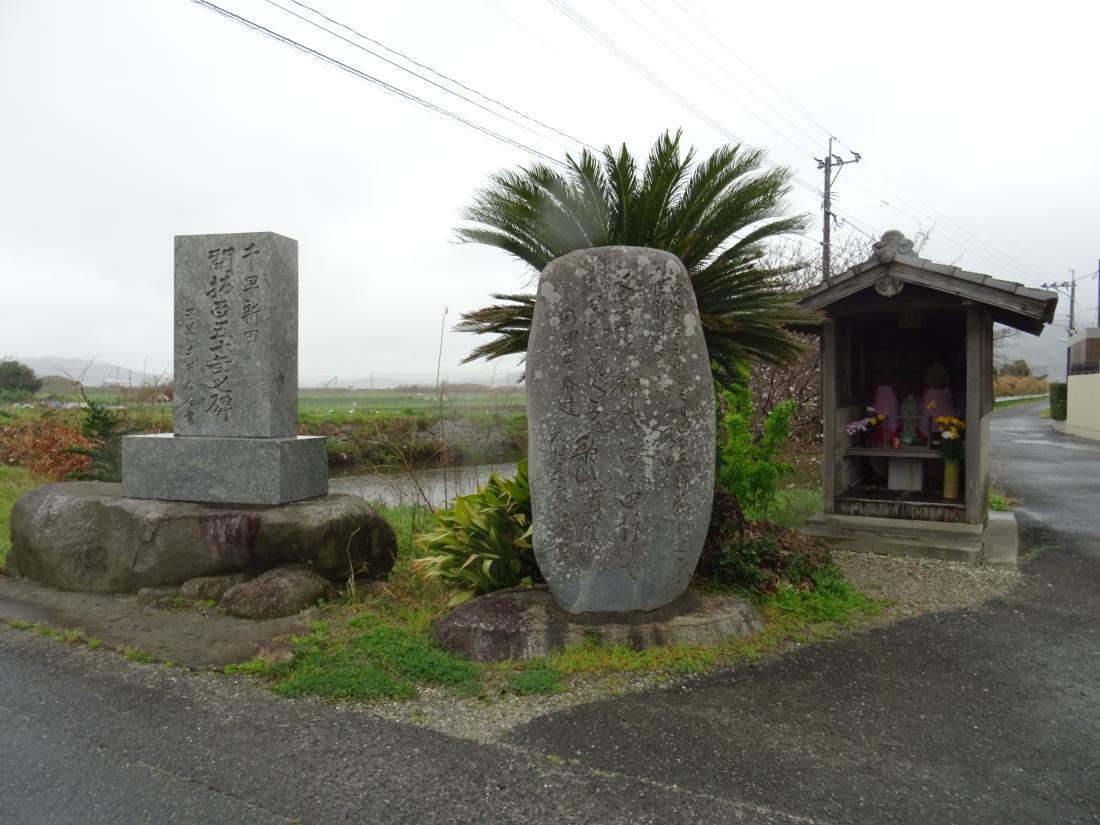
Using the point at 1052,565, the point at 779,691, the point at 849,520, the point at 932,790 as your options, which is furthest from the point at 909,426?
the point at 932,790

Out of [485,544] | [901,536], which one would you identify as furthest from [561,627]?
[901,536]

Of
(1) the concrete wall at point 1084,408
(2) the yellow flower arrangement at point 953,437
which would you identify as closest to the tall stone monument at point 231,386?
(2) the yellow flower arrangement at point 953,437

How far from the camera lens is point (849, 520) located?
295 inches

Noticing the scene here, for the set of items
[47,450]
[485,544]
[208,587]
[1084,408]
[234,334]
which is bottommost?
[208,587]

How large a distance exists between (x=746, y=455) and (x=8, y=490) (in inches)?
380

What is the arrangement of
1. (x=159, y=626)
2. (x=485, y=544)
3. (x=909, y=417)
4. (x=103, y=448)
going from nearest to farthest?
(x=159, y=626)
(x=485, y=544)
(x=909, y=417)
(x=103, y=448)

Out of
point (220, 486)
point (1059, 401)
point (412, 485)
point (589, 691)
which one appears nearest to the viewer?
point (589, 691)

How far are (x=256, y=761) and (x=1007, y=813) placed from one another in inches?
117

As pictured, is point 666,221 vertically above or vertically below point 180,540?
above

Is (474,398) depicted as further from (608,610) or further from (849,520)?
(608,610)

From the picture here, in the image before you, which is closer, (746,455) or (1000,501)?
(746,455)

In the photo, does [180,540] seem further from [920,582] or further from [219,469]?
[920,582]

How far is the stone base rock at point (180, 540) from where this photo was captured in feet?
17.7

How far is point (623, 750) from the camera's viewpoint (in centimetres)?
316
